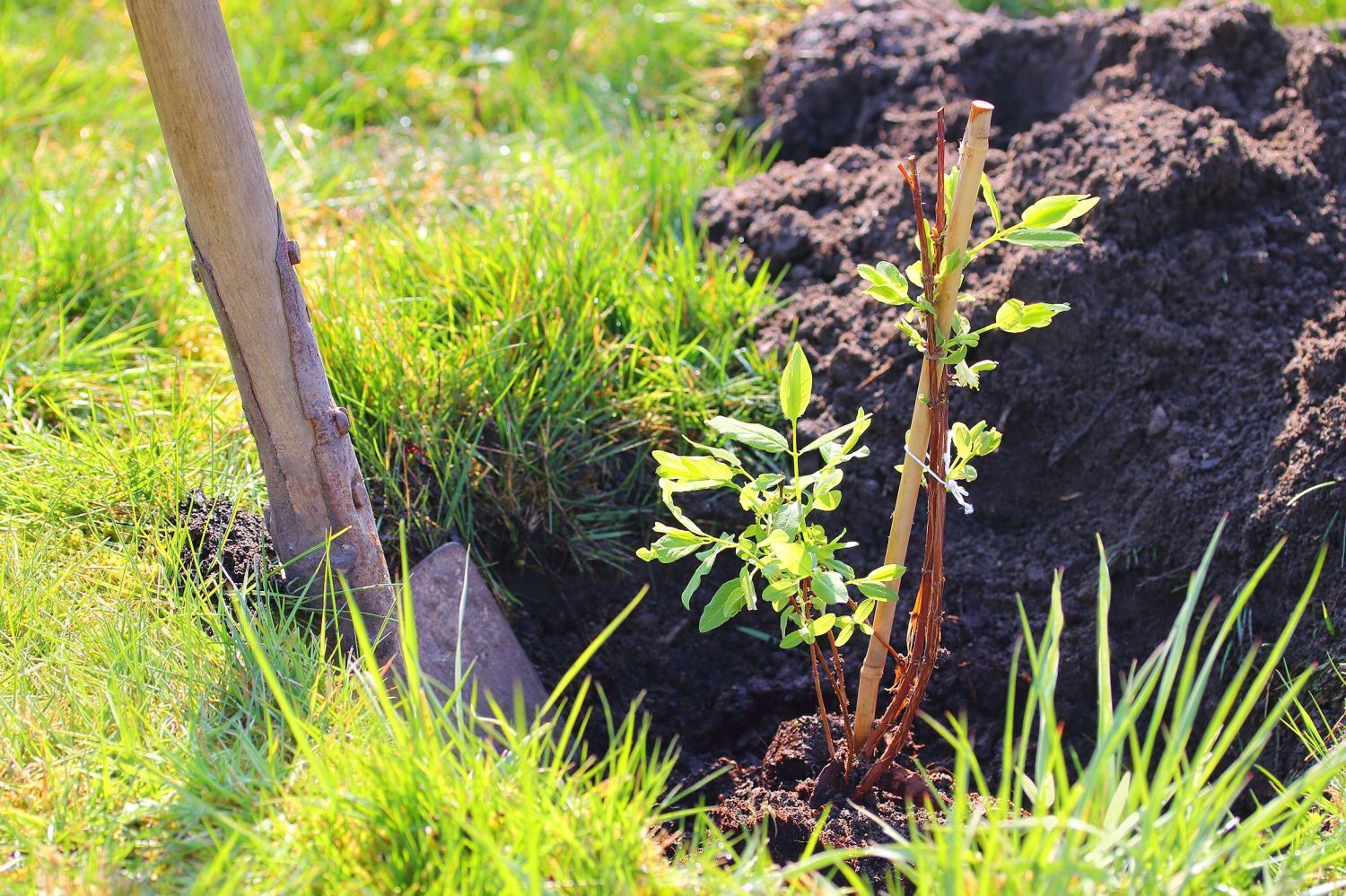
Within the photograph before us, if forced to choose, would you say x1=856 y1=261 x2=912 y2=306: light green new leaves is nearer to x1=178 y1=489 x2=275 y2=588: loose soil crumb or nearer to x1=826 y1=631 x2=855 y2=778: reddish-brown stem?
x1=826 y1=631 x2=855 y2=778: reddish-brown stem

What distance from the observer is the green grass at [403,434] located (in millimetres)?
1394

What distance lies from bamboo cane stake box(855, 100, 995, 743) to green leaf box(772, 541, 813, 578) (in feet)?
0.79

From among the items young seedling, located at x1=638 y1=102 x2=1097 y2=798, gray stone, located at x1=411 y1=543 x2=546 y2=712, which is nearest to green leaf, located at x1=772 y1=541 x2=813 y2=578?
young seedling, located at x1=638 y1=102 x2=1097 y2=798

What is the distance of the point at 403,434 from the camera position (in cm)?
241

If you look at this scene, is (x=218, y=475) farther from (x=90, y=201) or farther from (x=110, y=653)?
(x=90, y=201)

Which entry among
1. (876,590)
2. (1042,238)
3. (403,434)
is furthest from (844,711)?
(403,434)

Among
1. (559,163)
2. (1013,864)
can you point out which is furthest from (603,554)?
(559,163)

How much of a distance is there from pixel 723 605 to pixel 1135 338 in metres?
1.33

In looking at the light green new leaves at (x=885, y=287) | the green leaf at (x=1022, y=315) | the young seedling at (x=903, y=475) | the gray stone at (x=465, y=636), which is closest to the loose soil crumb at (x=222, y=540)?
the gray stone at (x=465, y=636)

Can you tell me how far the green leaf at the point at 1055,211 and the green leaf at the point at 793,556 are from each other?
0.55m

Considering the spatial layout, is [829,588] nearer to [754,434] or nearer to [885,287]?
[754,434]

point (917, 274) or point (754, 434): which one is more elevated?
point (917, 274)

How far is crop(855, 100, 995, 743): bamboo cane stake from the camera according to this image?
148 centimetres

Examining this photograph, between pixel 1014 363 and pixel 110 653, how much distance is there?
1.96 m
